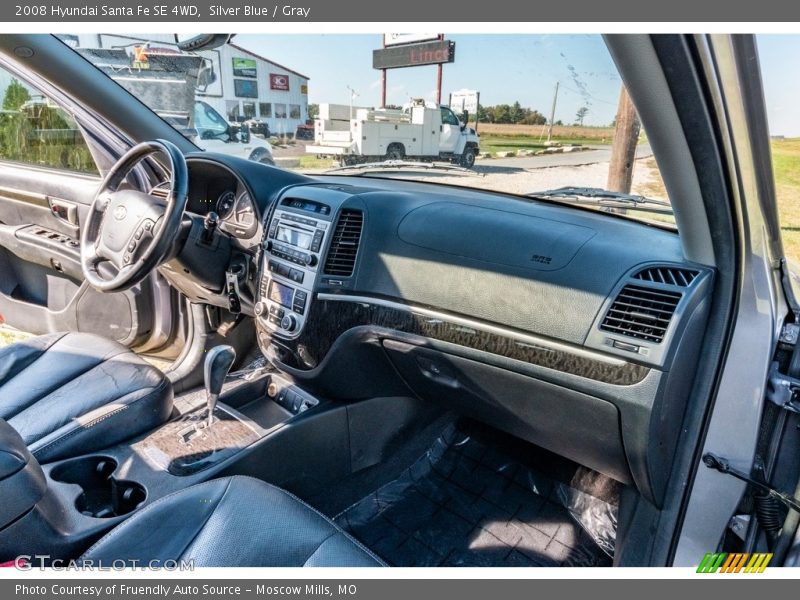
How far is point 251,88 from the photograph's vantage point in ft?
7.70

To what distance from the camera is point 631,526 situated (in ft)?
5.36

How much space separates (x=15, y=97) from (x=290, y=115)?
1.28 m

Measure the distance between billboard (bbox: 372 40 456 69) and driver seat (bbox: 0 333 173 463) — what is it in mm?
1344

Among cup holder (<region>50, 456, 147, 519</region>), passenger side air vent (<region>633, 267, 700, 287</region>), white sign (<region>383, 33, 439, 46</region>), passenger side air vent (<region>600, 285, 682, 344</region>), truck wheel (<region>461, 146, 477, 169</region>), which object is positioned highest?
white sign (<region>383, 33, 439, 46</region>)

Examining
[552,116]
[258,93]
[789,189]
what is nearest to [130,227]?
[258,93]

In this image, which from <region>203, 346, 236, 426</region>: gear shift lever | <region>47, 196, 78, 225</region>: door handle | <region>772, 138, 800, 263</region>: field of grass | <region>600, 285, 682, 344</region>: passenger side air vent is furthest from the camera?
<region>47, 196, 78, 225</region>: door handle

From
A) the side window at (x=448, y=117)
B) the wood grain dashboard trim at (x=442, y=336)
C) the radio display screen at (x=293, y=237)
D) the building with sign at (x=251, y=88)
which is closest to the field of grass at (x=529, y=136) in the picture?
the side window at (x=448, y=117)

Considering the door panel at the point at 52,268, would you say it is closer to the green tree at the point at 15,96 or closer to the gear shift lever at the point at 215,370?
the green tree at the point at 15,96

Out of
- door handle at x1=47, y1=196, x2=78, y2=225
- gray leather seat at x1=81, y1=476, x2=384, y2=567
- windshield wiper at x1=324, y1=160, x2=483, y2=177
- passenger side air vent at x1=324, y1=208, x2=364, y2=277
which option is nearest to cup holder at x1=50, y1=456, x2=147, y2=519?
gray leather seat at x1=81, y1=476, x2=384, y2=567

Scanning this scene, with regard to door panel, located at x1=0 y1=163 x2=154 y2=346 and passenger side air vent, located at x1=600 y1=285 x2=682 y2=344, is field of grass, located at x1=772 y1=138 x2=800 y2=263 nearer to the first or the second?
passenger side air vent, located at x1=600 y1=285 x2=682 y2=344

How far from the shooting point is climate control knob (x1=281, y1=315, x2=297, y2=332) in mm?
1989

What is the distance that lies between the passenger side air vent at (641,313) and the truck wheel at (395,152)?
1.27 m

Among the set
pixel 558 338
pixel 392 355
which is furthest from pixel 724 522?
pixel 392 355

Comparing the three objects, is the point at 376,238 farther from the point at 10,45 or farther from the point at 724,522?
the point at 10,45
